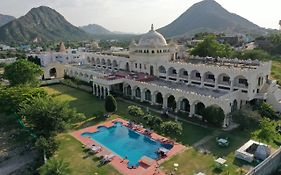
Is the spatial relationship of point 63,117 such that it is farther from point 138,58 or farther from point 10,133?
point 138,58

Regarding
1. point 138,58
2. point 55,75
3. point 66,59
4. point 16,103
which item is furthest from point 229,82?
point 66,59

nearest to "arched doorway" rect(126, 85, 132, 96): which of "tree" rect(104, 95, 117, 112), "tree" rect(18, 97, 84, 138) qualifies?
"tree" rect(104, 95, 117, 112)

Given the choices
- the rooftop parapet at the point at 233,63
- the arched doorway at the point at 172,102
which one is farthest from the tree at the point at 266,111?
the arched doorway at the point at 172,102

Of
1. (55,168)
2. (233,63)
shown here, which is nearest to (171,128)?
(55,168)

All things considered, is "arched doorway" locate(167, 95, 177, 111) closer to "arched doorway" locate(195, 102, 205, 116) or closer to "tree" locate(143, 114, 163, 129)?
"arched doorway" locate(195, 102, 205, 116)

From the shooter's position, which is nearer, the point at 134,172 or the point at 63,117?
the point at 134,172

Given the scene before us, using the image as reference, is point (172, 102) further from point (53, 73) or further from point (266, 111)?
point (53, 73)
